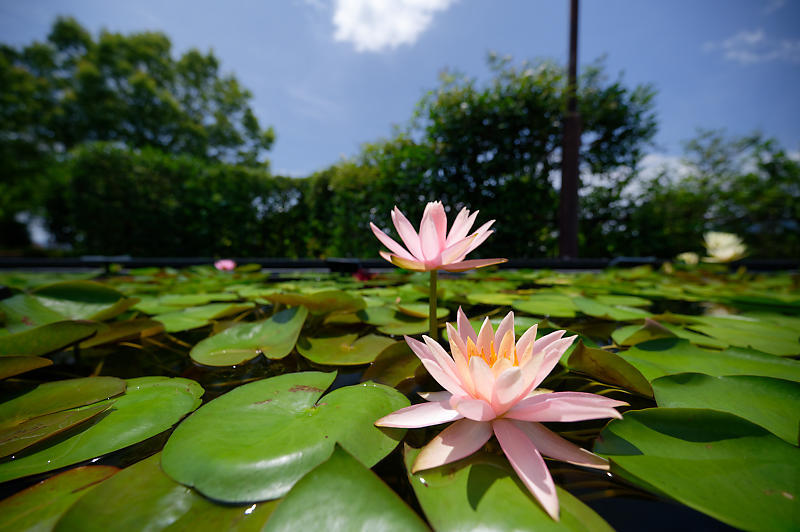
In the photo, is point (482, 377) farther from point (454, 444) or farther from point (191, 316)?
point (191, 316)

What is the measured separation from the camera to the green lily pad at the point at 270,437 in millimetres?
279

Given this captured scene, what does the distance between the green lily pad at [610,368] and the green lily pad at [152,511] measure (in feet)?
1.33

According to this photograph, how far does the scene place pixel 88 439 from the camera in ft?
1.12

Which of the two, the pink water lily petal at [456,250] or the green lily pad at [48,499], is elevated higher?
the pink water lily petal at [456,250]

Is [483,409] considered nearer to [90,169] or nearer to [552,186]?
[552,186]

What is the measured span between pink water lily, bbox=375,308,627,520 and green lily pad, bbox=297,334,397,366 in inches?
9.3

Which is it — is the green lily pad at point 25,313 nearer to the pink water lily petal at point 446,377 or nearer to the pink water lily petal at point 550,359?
the pink water lily petal at point 446,377

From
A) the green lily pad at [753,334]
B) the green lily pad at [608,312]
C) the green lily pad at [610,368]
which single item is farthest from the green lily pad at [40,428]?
the green lily pad at [753,334]

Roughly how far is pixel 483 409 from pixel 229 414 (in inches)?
11.6

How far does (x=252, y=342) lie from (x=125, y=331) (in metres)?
0.26

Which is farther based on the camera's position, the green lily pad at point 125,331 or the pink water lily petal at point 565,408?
the green lily pad at point 125,331

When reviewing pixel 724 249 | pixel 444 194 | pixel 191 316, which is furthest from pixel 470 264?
pixel 724 249

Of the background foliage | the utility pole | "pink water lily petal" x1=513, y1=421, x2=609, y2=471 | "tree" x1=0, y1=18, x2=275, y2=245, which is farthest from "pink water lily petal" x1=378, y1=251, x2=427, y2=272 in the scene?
"tree" x1=0, y1=18, x2=275, y2=245

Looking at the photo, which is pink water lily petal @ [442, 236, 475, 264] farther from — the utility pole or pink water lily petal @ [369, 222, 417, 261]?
the utility pole
